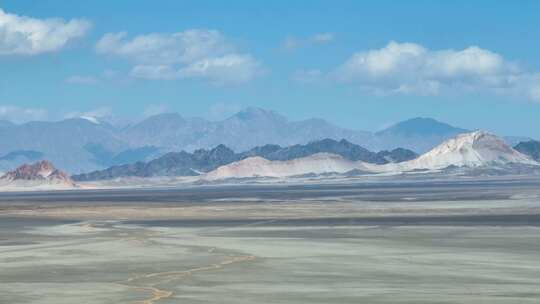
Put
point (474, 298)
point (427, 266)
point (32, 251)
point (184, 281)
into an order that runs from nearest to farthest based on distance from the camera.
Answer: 1. point (474, 298)
2. point (184, 281)
3. point (427, 266)
4. point (32, 251)

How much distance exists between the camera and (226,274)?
39.8 m

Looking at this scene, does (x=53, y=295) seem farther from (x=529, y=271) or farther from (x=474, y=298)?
(x=529, y=271)

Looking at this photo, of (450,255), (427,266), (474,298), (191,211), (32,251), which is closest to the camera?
(474,298)

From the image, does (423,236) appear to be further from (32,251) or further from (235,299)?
(235,299)

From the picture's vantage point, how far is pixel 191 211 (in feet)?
338

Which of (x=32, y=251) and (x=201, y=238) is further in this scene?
(x=201, y=238)

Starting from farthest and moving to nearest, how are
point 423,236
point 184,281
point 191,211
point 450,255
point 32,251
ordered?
point 191,211 < point 423,236 < point 32,251 < point 450,255 < point 184,281

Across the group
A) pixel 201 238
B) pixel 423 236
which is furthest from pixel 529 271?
pixel 201 238

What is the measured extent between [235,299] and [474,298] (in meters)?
6.27

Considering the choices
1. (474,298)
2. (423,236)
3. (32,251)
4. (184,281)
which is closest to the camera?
(474,298)

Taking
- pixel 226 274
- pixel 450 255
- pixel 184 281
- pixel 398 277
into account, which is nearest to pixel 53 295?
pixel 184 281

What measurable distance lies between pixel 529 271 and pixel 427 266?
3.86 metres

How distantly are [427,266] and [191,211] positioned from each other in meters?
62.1

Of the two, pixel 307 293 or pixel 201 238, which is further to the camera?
pixel 201 238
